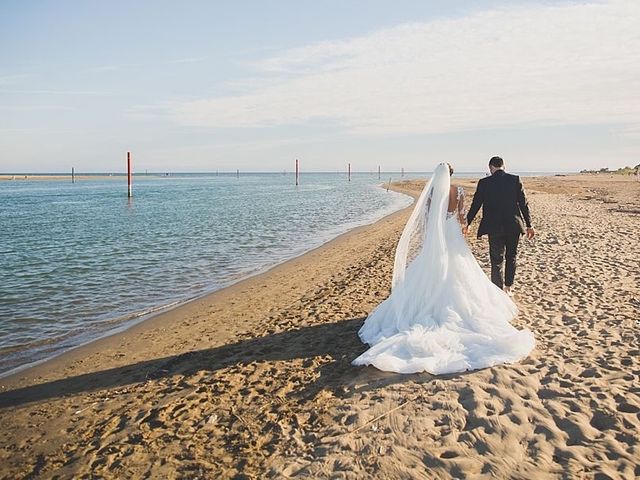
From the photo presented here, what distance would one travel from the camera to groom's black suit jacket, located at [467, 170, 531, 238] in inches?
295

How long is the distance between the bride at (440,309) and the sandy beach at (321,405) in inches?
9.1

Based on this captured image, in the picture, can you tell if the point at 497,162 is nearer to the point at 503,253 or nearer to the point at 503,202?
the point at 503,202

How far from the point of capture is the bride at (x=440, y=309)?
221 inches

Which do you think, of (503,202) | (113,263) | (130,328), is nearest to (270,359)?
(130,328)

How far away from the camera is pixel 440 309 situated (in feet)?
21.0

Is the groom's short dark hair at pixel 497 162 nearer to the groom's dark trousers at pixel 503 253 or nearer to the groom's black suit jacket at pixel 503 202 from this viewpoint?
the groom's black suit jacket at pixel 503 202

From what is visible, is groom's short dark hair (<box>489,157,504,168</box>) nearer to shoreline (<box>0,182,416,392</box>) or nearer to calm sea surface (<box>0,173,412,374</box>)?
shoreline (<box>0,182,416,392</box>)

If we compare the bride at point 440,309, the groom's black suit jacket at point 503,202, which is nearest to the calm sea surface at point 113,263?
the bride at point 440,309

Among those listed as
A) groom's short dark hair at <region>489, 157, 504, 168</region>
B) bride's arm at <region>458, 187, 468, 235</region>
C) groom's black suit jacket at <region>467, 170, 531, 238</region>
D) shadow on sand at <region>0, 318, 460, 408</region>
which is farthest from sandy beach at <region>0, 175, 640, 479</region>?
groom's short dark hair at <region>489, 157, 504, 168</region>

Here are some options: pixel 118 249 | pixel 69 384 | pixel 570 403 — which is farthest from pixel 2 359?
pixel 118 249

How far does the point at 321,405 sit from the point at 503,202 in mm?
4448

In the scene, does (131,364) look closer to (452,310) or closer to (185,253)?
(452,310)

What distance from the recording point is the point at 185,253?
55.0 feet

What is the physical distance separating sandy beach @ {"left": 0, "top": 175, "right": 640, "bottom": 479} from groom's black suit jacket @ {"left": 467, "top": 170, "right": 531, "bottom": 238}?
55.8 inches
